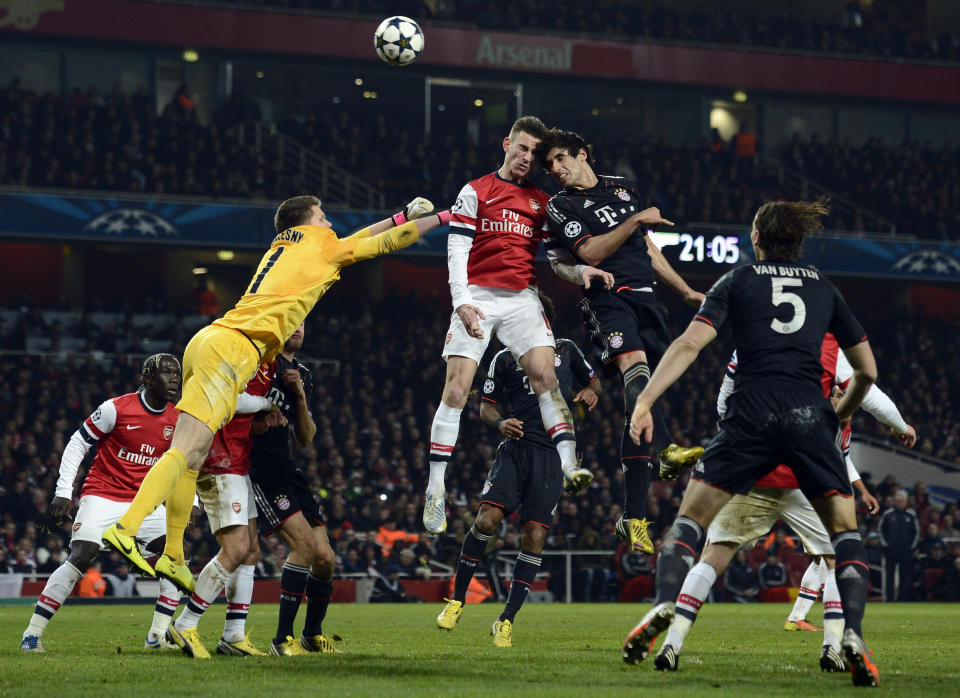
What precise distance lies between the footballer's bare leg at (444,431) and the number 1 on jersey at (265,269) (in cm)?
168

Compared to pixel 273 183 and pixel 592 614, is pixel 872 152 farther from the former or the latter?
pixel 592 614

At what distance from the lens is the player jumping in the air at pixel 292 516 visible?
359 inches

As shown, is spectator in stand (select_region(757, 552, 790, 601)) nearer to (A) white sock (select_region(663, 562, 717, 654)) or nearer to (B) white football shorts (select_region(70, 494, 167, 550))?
(B) white football shorts (select_region(70, 494, 167, 550))

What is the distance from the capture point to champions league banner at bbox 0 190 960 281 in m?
28.2

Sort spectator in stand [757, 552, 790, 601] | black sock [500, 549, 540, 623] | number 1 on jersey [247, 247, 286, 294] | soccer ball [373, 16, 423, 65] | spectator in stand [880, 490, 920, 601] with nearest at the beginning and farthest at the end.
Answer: number 1 on jersey [247, 247, 286, 294]
black sock [500, 549, 540, 623]
soccer ball [373, 16, 423, 65]
spectator in stand [880, 490, 920, 601]
spectator in stand [757, 552, 790, 601]

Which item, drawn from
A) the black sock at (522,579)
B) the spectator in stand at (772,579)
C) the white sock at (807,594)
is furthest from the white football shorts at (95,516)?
the spectator in stand at (772,579)

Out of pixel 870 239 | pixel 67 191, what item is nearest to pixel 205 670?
pixel 67 191

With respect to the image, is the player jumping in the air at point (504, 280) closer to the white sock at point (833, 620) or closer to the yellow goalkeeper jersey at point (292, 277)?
the yellow goalkeeper jersey at point (292, 277)

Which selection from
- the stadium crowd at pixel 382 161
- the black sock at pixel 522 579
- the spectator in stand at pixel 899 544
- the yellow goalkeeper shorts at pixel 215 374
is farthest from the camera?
the stadium crowd at pixel 382 161

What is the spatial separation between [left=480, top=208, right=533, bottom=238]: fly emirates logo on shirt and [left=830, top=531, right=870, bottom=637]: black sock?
12.5 feet

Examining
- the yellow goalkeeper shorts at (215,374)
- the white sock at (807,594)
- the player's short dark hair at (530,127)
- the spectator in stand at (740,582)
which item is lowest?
the spectator in stand at (740,582)

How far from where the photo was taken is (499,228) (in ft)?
32.1

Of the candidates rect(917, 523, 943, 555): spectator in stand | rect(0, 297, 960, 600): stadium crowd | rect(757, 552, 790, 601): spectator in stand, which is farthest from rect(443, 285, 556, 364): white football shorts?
rect(917, 523, 943, 555): spectator in stand

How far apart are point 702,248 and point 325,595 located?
23647mm
